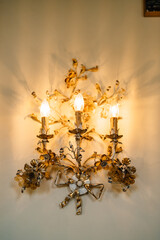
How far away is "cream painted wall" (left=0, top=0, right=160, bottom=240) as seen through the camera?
1.53 metres

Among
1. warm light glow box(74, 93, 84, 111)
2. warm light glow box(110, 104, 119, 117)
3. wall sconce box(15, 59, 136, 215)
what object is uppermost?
warm light glow box(74, 93, 84, 111)

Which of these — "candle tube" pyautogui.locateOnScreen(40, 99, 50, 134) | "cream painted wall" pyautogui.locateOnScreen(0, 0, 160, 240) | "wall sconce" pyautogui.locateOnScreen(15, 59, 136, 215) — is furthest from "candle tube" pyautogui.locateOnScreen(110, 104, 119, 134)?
"candle tube" pyautogui.locateOnScreen(40, 99, 50, 134)

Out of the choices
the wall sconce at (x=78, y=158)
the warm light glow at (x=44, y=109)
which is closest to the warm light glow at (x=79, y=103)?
the wall sconce at (x=78, y=158)

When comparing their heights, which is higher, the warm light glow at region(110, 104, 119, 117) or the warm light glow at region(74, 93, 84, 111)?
the warm light glow at region(74, 93, 84, 111)

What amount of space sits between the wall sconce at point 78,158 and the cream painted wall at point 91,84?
0.18 feet

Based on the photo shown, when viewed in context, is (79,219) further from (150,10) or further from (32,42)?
(150,10)

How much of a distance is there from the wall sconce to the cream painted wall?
0.18 feet

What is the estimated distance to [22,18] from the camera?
184 centimetres

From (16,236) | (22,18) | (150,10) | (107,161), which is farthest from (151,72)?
(16,236)

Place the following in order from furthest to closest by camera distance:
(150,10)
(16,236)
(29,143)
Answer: (150,10), (29,143), (16,236)

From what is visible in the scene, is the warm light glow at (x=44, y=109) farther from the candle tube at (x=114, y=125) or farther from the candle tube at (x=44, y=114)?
the candle tube at (x=114, y=125)

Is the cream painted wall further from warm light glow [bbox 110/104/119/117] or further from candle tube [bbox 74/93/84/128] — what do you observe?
candle tube [bbox 74/93/84/128]

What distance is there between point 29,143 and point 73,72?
1.63 ft

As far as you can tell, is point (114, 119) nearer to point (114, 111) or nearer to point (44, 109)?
point (114, 111)
